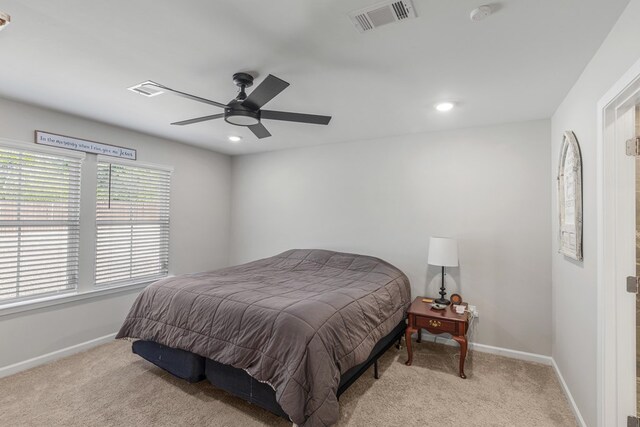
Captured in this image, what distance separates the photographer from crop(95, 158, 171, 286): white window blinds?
3510 millimetres

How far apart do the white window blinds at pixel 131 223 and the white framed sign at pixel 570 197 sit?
4.30 meters

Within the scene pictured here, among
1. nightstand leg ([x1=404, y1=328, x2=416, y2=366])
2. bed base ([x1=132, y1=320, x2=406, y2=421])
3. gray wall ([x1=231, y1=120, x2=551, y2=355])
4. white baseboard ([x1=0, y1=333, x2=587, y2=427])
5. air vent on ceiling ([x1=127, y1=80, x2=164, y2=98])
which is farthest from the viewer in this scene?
gray wall ([x1=231, y1=120, x2=551, y2=355])

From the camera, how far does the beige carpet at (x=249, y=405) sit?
7.15 ft

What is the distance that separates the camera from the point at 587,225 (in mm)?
2033

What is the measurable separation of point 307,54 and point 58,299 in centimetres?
331

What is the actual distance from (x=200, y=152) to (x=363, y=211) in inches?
101

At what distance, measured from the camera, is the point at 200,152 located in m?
4.65

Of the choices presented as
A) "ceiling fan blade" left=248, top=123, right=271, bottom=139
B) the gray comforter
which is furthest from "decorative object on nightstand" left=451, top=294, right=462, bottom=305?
"ceiling fan blade" left=248, top=123, right=271, bottom=139

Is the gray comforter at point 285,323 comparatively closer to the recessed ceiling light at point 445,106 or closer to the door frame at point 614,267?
the door frame at point 614,267

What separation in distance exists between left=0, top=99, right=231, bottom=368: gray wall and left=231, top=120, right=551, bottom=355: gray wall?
1.02 m

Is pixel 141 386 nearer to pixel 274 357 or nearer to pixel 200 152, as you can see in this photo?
pixel 274 357

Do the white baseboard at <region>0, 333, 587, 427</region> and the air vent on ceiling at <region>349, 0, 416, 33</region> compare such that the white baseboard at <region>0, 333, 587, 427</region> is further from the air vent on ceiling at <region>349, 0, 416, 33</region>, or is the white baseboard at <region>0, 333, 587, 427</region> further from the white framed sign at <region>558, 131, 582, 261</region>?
the air vent on ceiling at <region>349, 0, 416, 33</region>

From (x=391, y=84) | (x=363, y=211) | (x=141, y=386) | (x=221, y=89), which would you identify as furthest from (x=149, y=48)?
(x=363, y=211)

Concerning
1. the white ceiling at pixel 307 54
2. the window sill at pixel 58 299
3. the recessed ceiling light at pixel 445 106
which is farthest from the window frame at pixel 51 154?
the recessed ceiling light at pixel 445 106
